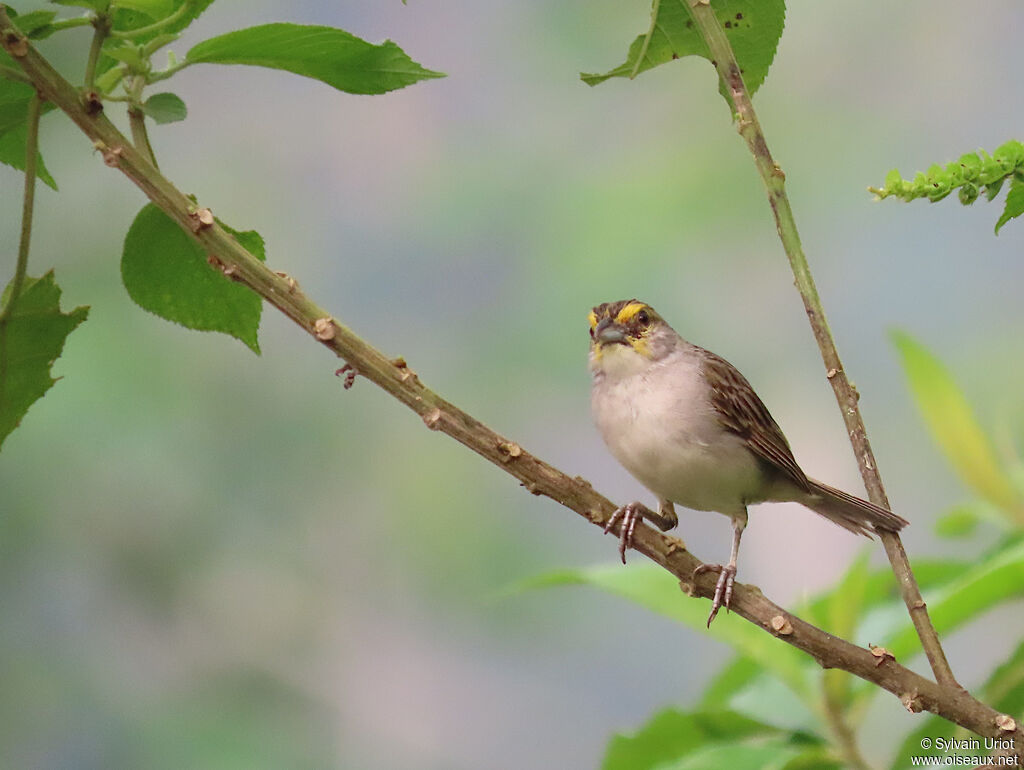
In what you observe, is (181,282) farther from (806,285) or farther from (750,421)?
(750,421)

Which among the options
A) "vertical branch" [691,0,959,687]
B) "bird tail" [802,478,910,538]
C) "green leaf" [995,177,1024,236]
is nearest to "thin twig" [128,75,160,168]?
"vertical branch" [691,0,959,687]

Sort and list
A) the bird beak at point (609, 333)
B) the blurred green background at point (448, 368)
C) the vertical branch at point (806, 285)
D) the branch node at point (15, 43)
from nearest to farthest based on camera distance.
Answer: the branch node at point (15, 43)
the vertical branch at point (806, 285)
the bird beak at point (609, 333)
the blurred green background at point (448, 368)

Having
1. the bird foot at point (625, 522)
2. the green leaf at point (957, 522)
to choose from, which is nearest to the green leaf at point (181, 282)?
the bird foot at point (625, 522)

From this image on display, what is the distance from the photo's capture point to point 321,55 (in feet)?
2.52

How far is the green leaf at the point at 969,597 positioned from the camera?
3.86 feet

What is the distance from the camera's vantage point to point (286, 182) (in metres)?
3.41

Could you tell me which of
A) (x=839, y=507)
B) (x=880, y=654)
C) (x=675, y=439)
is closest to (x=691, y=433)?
(x=675, y=439)

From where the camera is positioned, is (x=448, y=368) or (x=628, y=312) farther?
(x=448, y=368)

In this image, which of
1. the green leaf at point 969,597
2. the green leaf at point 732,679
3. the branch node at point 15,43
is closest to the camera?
the branch node at point 15,43

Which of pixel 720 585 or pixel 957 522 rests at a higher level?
pixel 957 522

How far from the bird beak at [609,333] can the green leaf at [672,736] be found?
0.48m

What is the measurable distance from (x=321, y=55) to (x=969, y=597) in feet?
2.94

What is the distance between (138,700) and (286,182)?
157cm

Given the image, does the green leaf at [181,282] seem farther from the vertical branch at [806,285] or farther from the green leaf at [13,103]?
the vertical branch at [806,285]
